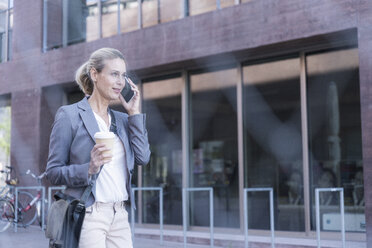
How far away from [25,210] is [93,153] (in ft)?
27.9

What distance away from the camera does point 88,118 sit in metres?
2.51

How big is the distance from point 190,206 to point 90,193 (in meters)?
6.93

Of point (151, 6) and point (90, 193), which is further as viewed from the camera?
point (151, 6)

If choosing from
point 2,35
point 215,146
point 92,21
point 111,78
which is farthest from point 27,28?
point 111,78

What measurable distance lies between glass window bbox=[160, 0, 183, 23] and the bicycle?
12.1ft

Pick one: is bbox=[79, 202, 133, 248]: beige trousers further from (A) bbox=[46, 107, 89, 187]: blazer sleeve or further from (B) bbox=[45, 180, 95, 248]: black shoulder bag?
(A) bbox=[46, 107, 89, 187]: blazer sleeve

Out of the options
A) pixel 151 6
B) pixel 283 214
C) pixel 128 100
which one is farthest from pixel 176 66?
pixel 128 100

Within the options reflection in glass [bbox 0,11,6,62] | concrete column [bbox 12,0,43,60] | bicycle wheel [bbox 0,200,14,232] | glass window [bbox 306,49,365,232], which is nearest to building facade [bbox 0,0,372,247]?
glass window [bbox 306,49,365,232]

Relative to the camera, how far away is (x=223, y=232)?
8711mm

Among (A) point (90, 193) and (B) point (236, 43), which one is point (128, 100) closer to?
(A) point (90, 193)

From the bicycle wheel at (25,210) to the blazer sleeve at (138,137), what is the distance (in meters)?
8.00

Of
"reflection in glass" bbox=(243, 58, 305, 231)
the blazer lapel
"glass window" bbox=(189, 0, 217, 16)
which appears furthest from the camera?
"glass window" bbox=(189, 0, 217, 16)

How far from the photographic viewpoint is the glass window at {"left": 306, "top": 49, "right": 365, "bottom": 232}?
25.3 ft

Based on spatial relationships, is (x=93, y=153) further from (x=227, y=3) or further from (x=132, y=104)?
(x=227, y=3)
